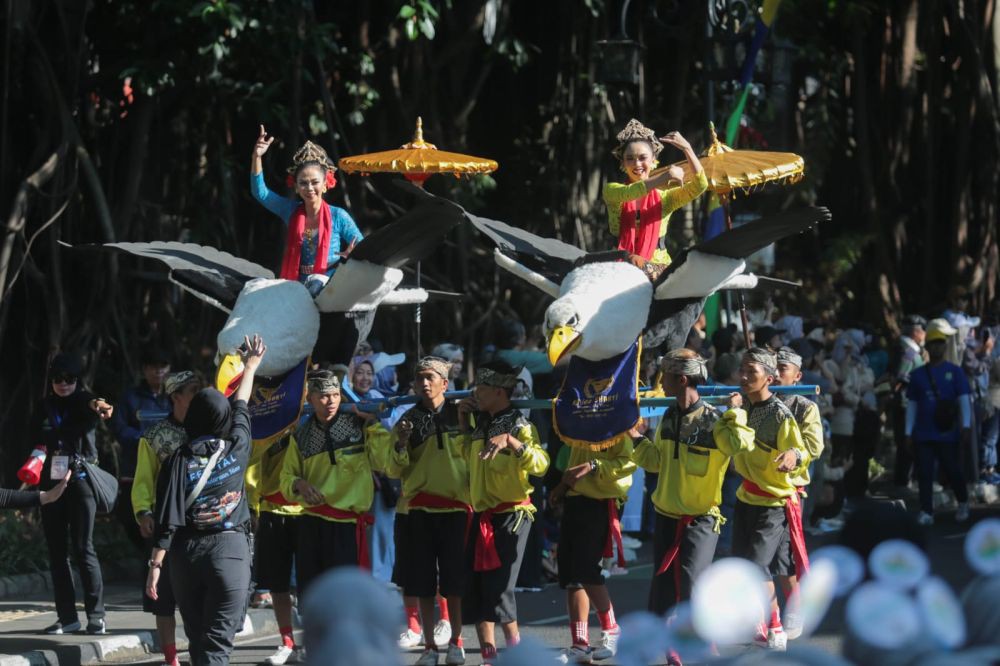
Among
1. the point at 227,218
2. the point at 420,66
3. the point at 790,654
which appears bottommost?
the point at 790,654

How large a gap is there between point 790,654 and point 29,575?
7.63 metres

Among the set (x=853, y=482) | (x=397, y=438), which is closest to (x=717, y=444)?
(x=397, y=438)

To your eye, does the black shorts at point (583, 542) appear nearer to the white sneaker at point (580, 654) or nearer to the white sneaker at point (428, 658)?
the white sneaker at point (580, 654)

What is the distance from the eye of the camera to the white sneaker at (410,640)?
7863 millimetres

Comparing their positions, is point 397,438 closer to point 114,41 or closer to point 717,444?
point 717,444

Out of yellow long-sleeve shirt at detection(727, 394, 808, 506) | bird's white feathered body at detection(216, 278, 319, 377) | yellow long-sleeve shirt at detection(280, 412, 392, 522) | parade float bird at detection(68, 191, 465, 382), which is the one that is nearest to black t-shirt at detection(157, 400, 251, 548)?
Answer: parade float bird at detection(68, 191, 465, 382)

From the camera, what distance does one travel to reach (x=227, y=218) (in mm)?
11414

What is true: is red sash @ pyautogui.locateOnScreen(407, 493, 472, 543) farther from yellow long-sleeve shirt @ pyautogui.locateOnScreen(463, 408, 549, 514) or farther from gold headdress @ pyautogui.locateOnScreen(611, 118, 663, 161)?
gold headdress @ pyautogui.locateOnScreen(611, 118, 663, 161)

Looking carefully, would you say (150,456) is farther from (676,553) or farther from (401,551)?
(676,553)

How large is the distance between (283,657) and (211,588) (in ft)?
5.06

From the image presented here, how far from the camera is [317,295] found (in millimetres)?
6730

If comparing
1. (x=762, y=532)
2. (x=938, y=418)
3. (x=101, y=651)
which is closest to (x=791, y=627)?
(x=762, y=532)

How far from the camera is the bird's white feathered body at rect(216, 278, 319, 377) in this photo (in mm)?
6562

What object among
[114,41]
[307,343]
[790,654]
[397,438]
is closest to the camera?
[790,654]
